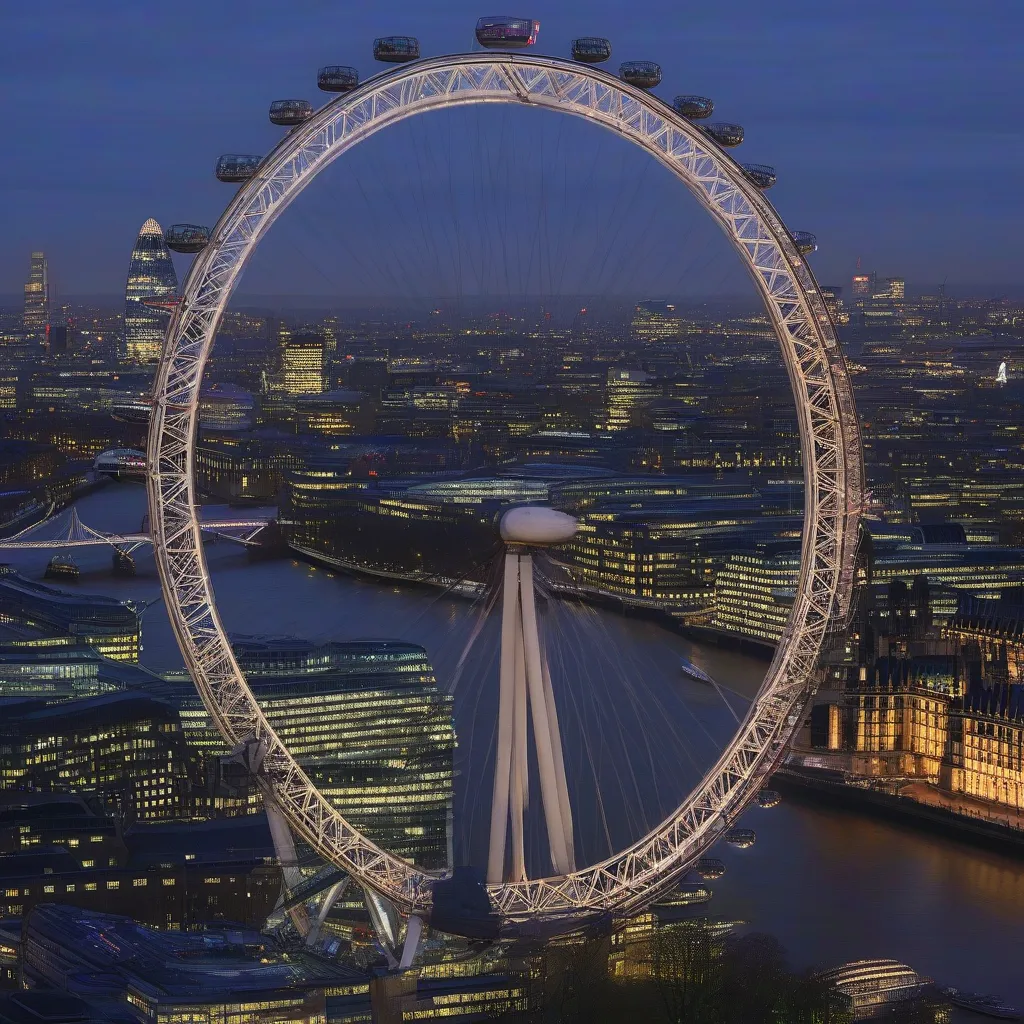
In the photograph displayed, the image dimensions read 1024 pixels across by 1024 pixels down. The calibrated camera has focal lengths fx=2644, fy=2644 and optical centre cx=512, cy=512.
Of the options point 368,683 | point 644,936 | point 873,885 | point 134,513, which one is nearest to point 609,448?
point 134,513

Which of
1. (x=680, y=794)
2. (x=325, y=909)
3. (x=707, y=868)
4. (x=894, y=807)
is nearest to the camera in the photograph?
(x=707, y=868)

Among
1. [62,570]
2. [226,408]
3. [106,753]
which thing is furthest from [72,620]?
[226,408]


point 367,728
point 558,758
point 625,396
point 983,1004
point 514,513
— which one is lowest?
point 983,1004

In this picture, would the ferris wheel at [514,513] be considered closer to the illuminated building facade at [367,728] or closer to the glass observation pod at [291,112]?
the glass observation pod at [291,112]

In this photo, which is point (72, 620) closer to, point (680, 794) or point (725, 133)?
point (680, 794)

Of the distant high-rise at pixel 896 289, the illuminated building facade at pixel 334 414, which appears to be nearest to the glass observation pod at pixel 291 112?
the illuminated building facade at pixel 334 414

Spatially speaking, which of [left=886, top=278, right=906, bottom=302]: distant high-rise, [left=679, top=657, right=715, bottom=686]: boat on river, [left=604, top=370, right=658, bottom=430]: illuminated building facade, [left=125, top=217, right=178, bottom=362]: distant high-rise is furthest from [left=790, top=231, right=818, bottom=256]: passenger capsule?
[left=886, top=278, right=906, bottom=302]: distant high-rise

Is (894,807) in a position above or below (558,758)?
below
